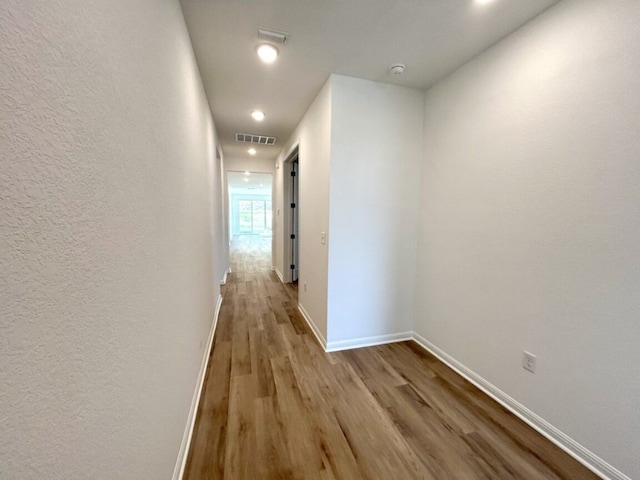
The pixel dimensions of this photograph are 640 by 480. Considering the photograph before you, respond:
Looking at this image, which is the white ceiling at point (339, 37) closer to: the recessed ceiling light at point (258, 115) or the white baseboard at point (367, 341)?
the recessed ceiling light at point (258, 115)

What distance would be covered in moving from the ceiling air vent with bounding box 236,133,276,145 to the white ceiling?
A: 56.1 inches

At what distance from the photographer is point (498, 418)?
5.65 feet

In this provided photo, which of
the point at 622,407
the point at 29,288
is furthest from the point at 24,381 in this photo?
the point at 622,407

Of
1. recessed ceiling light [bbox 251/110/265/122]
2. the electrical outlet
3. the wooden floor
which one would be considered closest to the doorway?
recessed ceiling light [bbox 251/110/265/122]

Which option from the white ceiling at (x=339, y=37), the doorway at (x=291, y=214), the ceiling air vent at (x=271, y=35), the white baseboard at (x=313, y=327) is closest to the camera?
the white ceiling at (x=339, y=37)

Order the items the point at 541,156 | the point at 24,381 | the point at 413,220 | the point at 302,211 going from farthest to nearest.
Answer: the point at 302,211 < the point at 413,220 < the point at 541,156 < the point at 24,381

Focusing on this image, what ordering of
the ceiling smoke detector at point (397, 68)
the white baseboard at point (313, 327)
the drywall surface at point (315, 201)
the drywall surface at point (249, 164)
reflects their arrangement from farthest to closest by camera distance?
the drywall surface at point (249, 164) < the white baseboard at point (313, 327) < the drywall surface at point (315, 201) < the ceiling smoke detector at point (397, 68)

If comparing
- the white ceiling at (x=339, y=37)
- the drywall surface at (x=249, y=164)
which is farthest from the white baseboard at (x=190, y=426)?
the drywall surface at (x=249, y=164)

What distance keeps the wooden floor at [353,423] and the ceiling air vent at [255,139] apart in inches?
125

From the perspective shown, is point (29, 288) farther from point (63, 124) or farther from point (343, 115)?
point (343, 115)

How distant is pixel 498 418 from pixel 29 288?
243 cm

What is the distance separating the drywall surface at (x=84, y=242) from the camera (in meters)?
0.40

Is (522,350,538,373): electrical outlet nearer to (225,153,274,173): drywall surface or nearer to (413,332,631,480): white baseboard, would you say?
(413,332,631,480): white baseboard

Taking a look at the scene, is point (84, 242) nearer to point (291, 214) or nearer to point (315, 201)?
point (315, 201)
